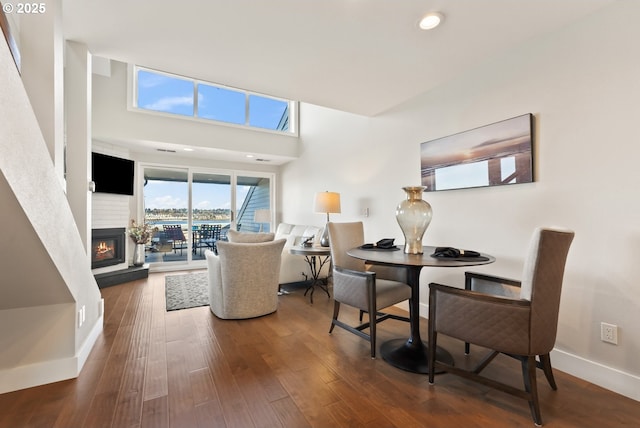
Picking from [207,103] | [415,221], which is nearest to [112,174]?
[207,103]

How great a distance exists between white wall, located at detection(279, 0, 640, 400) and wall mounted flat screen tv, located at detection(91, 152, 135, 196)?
4915 millimetres

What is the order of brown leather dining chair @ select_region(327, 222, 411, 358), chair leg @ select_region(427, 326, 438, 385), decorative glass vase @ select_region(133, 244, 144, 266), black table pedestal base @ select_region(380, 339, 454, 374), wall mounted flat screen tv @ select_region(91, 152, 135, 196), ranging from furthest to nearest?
decorative glass vase @ select_region(133, 244, 144, 266)
wall mounted flat screen tv @ select_region(91, 152, 135, 196)
brown leather dining chair @ select_region(327, 222, 411, 358)
black table pedestal base @ select_region(380, 339, 454, 374)
chair leg @ select_region(427, 326, 438, 385)

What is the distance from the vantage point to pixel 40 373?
5.99 feet

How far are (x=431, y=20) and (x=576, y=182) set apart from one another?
4.95 feet

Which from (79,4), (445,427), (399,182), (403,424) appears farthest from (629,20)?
(79,4)

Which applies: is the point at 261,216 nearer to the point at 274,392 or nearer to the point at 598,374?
the point at 274,392

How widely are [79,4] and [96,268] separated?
3938mm

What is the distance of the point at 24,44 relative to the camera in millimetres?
1881

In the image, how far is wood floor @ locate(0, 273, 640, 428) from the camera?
1.51 meters

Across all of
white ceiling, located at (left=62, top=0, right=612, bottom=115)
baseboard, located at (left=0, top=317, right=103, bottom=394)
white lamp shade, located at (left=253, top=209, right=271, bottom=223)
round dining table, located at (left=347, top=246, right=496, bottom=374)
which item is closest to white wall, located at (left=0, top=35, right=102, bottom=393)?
baseboard, located at (left=0, top=317, right=103, bottom=394)

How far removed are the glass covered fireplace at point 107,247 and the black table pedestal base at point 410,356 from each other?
463 cm

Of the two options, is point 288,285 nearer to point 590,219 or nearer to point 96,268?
point 96,268

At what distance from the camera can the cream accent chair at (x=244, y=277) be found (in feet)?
9.41

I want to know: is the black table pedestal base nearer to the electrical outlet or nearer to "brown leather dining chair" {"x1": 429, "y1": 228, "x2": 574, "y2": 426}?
"brown leather dining chair" {"x1": 429, "y1": 228, "x2": 574, "y2": 426}
